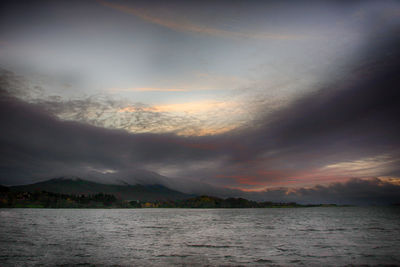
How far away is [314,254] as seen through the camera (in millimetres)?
41312

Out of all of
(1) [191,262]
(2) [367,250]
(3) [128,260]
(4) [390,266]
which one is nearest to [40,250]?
(3) [128,260]

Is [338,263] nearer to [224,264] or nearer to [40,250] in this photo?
[224,264]

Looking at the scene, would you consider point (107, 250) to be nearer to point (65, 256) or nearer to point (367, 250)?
point (65, 256)

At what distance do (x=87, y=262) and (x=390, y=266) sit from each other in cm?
3849

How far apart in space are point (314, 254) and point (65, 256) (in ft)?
124

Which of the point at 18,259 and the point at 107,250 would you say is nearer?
the point at 18,259

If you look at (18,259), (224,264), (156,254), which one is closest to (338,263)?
(224,264)

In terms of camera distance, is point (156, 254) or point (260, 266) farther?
point (156, 254)

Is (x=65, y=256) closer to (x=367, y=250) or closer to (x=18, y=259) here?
(x=18, y=259)

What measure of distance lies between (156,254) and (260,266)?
16.6 m

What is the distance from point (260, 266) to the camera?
32.7 m

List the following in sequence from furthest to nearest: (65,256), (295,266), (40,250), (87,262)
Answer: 1. (40,250)
2. (65,256)
3. (87,262)
4. (295,266)

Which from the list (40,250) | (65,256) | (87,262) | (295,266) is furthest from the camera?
(40,250)

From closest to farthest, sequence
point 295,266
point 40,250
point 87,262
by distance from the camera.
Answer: point 295,266, point 87,262, point 40,250
